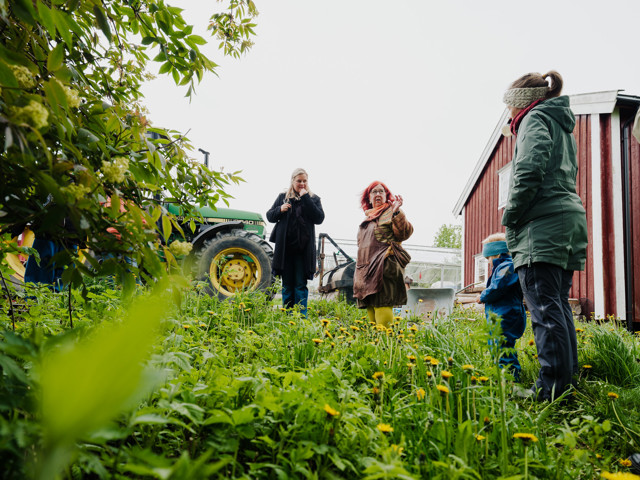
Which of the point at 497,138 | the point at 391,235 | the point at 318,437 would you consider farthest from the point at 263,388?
the point at 497,138

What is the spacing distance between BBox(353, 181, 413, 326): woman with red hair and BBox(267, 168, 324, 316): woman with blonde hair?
53 centimetres

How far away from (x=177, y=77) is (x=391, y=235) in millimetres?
2576

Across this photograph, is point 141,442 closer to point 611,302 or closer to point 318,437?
point 318,437

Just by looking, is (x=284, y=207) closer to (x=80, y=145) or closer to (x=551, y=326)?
(x=551, y=326)

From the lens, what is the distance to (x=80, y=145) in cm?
93

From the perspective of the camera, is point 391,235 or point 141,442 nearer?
point 141,442

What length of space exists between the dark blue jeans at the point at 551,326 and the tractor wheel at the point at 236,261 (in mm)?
3548

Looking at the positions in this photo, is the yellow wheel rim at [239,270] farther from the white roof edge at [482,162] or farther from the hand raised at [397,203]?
the white roof edge at [482,162]

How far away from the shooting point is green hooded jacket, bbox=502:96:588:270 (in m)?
2.08

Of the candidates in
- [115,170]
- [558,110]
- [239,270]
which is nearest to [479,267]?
[239,270]

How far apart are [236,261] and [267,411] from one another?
13.9ft

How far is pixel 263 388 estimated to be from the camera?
1.19 m

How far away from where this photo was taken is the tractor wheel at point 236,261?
5070 mm

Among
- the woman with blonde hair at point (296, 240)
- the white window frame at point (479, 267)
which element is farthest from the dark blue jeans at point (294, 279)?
the white window frame at point (479, 267)
